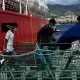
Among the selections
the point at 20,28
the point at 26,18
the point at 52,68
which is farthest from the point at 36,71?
the point at 26,18

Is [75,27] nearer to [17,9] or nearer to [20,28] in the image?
[20,28]

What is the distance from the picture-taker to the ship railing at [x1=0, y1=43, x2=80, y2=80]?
7.36 m

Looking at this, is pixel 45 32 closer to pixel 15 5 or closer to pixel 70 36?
pixel 70 36

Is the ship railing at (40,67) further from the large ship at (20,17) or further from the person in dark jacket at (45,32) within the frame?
the large ship at (20,17)

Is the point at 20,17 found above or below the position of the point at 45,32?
above

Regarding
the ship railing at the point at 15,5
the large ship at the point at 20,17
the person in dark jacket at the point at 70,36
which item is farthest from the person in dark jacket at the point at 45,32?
the ship railing at the point at 15,5

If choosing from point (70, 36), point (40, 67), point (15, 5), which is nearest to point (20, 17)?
point (15, 5)

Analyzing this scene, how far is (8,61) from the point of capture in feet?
25.2

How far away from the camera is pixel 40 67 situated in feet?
24.4

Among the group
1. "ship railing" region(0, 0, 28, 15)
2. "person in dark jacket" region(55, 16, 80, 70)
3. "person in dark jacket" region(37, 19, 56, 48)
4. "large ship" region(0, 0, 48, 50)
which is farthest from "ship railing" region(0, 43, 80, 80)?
"ship railing" region(0, 0, 28, 15)

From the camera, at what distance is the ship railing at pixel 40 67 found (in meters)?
7.36

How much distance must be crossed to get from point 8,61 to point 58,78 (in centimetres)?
114

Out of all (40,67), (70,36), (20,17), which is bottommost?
(40,67)

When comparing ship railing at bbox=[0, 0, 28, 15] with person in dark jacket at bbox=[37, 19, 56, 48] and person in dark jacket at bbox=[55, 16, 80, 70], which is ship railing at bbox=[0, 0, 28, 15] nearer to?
person in dark jacket at bbox=[37, 19, 56, 48]
